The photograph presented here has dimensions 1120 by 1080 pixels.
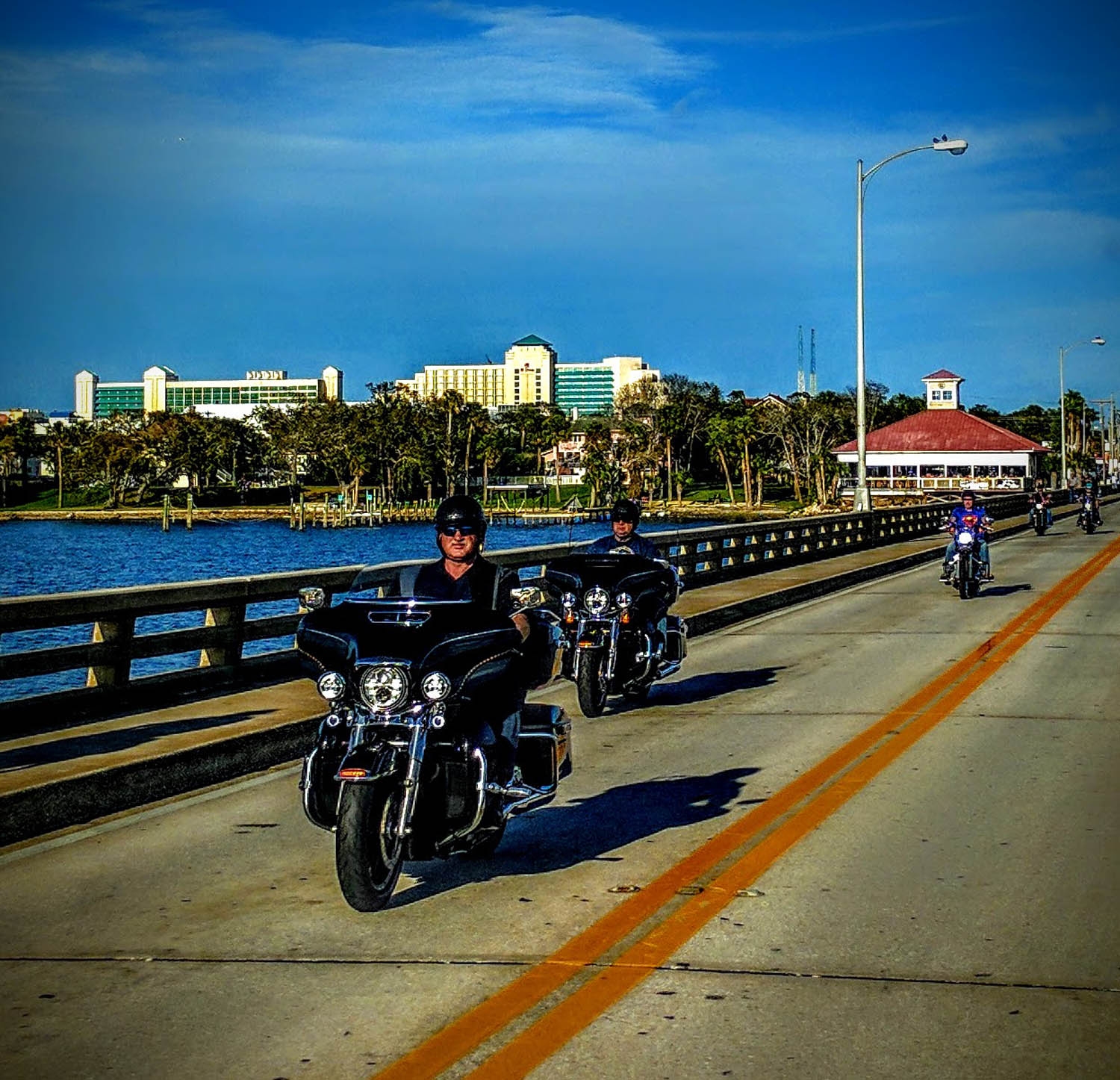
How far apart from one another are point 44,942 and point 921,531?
41.8 meters

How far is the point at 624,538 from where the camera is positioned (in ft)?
45.3

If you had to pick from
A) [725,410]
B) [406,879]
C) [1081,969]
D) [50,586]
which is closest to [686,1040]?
[1081,969]

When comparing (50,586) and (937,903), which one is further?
(50,586)

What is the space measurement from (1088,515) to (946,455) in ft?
281

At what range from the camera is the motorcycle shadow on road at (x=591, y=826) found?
7746 millimetres

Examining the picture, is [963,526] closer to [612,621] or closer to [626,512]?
[626,512]

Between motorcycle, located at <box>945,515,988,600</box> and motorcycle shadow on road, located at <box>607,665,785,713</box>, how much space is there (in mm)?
9421

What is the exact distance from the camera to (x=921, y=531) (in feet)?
152

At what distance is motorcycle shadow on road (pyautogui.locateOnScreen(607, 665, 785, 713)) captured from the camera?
13.9 metres

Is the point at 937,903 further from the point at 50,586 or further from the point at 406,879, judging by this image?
the point at 50,586

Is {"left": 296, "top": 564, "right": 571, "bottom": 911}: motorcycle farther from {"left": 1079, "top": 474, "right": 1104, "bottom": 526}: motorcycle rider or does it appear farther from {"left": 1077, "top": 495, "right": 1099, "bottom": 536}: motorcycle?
{"left": 1077, "top": 495, "right": 1099, "bottom": 536}: motorcycle

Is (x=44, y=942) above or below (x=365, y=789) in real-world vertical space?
below

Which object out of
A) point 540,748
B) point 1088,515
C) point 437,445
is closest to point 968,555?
point 540,748

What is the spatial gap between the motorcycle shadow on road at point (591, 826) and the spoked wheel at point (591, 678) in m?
2.66
